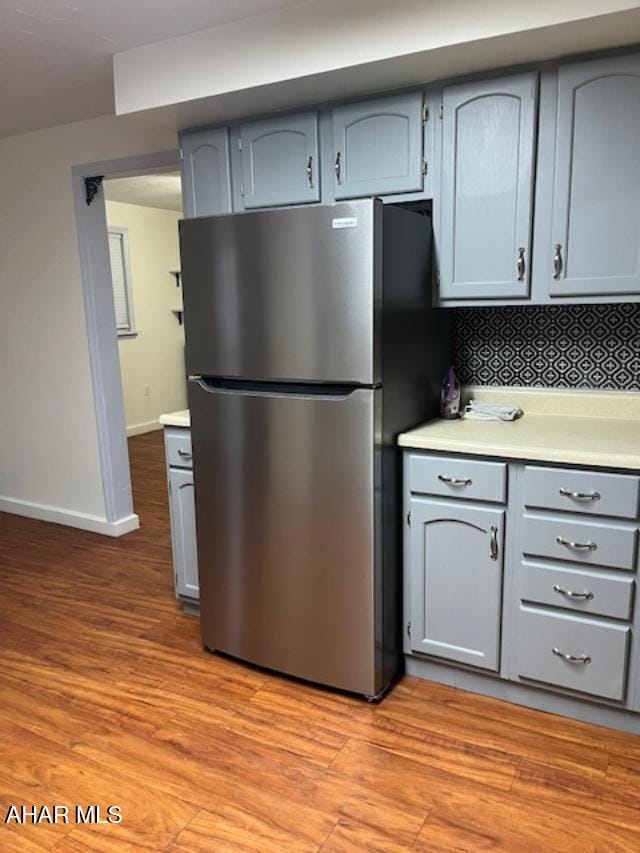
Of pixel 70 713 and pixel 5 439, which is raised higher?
pixel 5 439

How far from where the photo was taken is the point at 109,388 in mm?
3680

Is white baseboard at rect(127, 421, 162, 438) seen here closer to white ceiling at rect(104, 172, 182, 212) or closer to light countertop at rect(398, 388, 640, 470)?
white ceiling at rect(104, 172, 182, 212)

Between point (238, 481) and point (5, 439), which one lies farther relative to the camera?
point (5, 439)

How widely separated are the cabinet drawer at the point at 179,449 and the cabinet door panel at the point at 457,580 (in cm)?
95

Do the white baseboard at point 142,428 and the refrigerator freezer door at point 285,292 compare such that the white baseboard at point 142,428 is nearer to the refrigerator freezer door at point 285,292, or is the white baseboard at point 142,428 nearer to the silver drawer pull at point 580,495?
the refrigerator freezer door at point 285,292

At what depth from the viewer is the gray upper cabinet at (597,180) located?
189 centimetres

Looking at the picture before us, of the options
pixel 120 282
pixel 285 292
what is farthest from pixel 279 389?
pixel 120 282

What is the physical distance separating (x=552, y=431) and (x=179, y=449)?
1.42m

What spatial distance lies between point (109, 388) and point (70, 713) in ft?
6.49

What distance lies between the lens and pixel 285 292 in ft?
6.60

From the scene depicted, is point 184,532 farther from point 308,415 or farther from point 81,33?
point 81,33

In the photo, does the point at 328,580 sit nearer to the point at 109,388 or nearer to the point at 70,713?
the point at 70,713

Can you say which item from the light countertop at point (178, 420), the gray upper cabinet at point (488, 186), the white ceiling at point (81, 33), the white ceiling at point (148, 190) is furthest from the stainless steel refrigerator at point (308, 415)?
the white ceiling at point (148, 190)

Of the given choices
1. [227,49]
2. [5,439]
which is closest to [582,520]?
[227,49]
